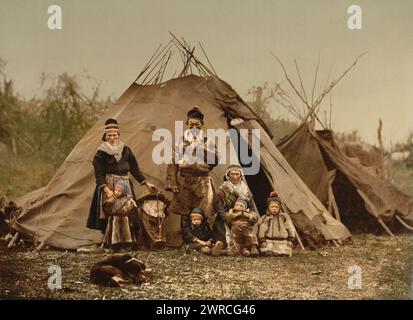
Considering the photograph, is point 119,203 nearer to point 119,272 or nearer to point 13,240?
point 119,272

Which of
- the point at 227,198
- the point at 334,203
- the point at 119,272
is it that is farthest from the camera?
the point at 334,203

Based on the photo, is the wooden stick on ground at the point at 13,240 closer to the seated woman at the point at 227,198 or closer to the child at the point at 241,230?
the seated woman at the point at 227,198

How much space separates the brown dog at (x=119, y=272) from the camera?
7.78 m

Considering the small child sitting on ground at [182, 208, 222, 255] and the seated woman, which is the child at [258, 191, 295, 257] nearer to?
the seated woman

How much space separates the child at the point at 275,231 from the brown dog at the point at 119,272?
1312mm

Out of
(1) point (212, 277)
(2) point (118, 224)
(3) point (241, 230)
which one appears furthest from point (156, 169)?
(1) point (212, 277)

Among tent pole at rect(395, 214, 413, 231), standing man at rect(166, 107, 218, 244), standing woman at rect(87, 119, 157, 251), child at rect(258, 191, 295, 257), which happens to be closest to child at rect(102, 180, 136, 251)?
standing woman at rect(87, 119, 157, 251)

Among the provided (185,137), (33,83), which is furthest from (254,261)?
(33,83)

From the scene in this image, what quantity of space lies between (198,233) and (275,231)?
81cm

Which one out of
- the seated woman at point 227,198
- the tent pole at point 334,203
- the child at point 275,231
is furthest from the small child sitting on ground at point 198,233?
the tent pole at point 334,203

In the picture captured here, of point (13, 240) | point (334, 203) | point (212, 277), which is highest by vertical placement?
point (334, 203)

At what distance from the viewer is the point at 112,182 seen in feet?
26.8

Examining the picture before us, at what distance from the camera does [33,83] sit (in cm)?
866
